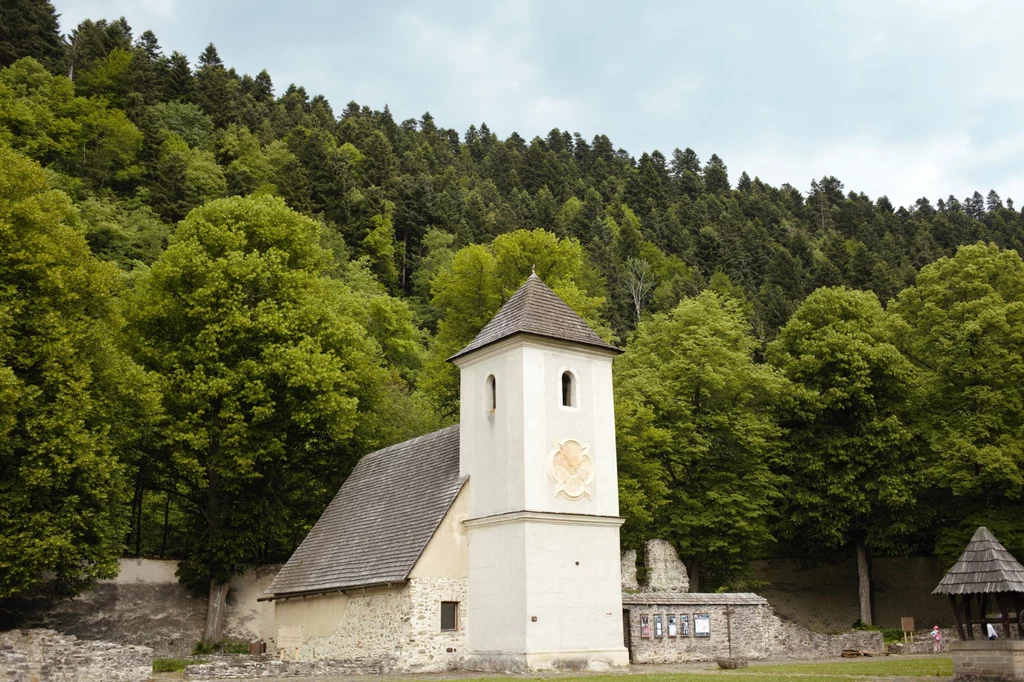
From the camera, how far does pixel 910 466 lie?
34250 mm

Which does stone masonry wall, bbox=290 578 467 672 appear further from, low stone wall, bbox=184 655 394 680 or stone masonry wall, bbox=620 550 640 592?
stone masonry wall, bbox=620 550 640 592

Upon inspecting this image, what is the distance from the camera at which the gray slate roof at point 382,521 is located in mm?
22422

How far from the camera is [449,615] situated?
71.5ft

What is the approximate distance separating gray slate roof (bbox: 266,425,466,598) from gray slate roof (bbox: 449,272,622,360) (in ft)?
11.9

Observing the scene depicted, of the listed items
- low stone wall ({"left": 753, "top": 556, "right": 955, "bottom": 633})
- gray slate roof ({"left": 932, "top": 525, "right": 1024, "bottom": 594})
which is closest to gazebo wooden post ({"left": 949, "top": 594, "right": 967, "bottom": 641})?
gray slate roof ({"left": 932, "top": 525, "right": 1024, "bottom": 594})

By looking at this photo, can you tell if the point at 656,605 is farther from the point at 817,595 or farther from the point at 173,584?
the point at 817,595

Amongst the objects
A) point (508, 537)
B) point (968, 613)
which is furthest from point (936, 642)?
point (508, 537)

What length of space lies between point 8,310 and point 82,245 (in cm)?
319

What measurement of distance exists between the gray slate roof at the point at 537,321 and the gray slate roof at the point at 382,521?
3619mm

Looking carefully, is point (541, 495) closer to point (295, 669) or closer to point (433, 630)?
point (433, 630)

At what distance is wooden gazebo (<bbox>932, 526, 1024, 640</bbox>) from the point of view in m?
17.2

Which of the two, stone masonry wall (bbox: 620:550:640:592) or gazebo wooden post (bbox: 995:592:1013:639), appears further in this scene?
stone masonry wall (bbox: 620:550:640:592)

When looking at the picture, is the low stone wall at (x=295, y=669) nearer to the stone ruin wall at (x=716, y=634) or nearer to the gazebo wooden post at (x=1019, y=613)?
the stone ruin wall at (x=716, y=634)

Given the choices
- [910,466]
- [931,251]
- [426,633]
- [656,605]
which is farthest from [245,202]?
[931,251]
